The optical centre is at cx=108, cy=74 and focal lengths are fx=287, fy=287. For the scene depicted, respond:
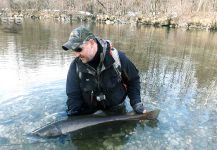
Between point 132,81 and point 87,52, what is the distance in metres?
1.58

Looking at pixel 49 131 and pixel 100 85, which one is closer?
pixel 49 131

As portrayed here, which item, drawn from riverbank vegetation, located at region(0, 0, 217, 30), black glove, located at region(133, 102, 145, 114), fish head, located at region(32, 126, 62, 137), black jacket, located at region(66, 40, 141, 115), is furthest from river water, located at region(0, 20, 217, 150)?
riverbank vegetation, located at region(0, 0, 217, 30)

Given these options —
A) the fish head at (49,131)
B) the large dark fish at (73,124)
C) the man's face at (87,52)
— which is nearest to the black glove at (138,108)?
the large dark fish at (73,124)

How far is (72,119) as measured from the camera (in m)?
5.97

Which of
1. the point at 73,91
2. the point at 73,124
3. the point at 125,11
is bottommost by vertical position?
the point at 73,124

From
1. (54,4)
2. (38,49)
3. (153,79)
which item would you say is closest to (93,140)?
(153,79)

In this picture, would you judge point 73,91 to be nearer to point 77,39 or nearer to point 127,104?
point 77,39

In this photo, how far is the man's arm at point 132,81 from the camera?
6.41m

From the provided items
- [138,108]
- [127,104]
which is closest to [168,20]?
[127,104]

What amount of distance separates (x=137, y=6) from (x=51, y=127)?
2674 inches

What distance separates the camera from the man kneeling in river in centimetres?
553

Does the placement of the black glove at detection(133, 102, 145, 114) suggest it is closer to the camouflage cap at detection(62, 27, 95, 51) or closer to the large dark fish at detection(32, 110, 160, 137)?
the large dark fish at detection(32, 110, 160, 137)

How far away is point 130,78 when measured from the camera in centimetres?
657

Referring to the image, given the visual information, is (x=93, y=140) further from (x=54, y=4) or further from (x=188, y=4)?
(x=54, y=4)
